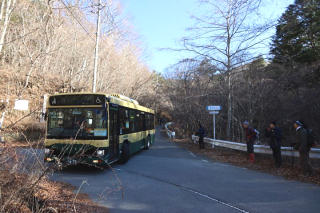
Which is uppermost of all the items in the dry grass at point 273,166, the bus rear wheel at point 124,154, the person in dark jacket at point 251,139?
the person in dark jacket at point 251,139

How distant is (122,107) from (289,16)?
309 inches

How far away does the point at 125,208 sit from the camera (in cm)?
506

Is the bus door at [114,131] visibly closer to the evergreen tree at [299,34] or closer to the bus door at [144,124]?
the bus door at [144,124]

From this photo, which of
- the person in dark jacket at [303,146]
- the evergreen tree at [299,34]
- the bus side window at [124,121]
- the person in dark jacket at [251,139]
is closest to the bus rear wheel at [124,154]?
the bus side window at [124,121]

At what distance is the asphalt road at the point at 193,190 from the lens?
516cm

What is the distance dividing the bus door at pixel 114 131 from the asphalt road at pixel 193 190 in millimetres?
743

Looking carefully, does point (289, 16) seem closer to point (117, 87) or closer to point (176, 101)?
point (176, 101)

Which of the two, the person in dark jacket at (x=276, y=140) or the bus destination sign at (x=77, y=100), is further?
the person in dark jacket at (x=276, y=140)

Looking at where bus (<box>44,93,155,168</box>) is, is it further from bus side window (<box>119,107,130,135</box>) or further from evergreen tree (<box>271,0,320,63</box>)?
evergreen tree (<box>271,0,320,63</box>)

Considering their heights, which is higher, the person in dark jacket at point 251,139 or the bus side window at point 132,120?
the bus side window at point 132,120

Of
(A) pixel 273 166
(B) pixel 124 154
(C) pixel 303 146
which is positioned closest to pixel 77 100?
(B) pixel 124 154

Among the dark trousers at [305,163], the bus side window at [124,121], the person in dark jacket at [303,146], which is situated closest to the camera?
the person in dark jacket at [303,146]

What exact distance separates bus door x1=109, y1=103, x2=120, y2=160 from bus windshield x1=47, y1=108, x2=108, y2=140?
42 cm

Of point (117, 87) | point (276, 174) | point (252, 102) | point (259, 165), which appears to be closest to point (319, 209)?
point (276, 174)
